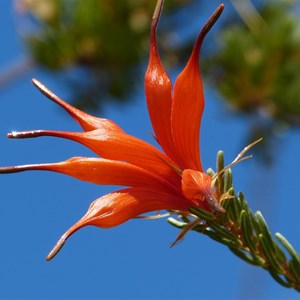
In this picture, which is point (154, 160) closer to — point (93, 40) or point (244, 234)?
point (244, 234)

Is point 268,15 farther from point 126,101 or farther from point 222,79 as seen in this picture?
point 126,101

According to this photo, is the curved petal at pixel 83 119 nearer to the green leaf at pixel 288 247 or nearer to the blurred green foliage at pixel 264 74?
the green leaf at pixel 288 247

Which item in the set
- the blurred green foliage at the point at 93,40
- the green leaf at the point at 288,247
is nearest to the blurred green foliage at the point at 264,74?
the blurred green foliage at the point at 93,40

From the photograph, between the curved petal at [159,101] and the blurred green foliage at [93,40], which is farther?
the blurred green foliage at [93,40]

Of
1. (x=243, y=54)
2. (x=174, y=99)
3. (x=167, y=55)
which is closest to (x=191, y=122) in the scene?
(x=174, y=99)

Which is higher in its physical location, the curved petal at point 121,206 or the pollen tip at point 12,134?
the pollen tip at point 12,134

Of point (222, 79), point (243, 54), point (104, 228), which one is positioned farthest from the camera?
point (222, 79)

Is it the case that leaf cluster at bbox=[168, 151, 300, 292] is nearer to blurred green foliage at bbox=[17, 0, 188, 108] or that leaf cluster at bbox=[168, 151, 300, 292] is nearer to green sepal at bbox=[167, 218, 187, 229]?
green sepal at bbox=[167, 218, 187, 229]

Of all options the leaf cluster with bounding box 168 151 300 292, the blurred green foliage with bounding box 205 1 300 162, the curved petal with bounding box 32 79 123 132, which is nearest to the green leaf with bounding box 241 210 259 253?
the leaf cluster with bounding box 168 151 300 292
